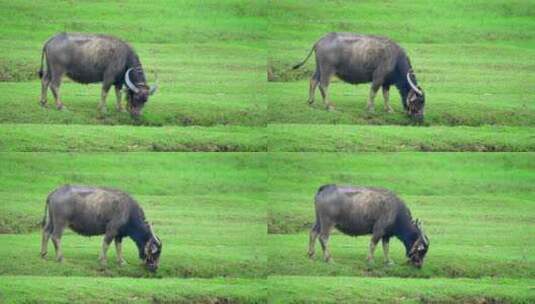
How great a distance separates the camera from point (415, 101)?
12758 mm

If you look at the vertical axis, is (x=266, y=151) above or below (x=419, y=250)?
above

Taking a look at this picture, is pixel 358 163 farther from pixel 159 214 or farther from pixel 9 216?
pixel 9 216

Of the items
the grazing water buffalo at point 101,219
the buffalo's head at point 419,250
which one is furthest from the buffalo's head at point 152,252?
the buffalo's head at point 419,250

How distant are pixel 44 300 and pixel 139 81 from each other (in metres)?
2.34

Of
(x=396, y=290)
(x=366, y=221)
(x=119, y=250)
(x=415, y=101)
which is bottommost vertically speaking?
(x=396, y=290)

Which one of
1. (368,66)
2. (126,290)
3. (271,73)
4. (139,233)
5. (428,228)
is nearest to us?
(126,290)

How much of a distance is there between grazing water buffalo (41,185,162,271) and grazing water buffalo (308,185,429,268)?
159 centimetres

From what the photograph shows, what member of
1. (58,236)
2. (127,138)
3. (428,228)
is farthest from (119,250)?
(428,228)

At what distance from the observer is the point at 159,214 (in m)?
12.6

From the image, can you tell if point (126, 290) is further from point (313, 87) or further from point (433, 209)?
point (433, 209)

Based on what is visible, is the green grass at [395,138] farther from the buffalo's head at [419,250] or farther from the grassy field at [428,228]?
the buffalo's head at [419,250]

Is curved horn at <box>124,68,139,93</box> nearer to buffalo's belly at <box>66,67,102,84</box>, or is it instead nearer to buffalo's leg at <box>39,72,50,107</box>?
buffalo's belly at <box>66,67,102,84</box>

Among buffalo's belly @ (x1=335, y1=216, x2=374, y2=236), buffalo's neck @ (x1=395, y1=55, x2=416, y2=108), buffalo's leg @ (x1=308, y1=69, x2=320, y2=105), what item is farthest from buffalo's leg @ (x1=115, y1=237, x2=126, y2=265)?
buffalo's neck @ (x1=395, y1=55, x2=416, y2=108)

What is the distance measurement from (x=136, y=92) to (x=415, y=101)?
2751 mm
